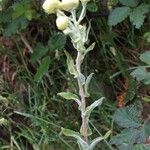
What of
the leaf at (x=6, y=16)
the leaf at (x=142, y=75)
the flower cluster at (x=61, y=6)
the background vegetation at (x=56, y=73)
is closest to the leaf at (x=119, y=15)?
the background vegetation at (x=56, y=73)

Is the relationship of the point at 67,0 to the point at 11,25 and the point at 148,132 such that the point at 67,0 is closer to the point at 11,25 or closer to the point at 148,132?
the point at 148,132

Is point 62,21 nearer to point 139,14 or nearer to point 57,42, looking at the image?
point 139,14

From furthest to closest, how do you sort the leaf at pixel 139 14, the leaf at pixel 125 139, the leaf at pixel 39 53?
the leaf at pixel 39 53 → the leaf at pixel 139 14 → the leaf at pixel 125 139

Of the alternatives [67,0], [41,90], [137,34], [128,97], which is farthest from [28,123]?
[67,0]

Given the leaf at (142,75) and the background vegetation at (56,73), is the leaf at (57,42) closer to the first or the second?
the background vegetation at (56,73)

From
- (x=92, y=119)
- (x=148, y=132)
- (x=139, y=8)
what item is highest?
(x=139, y=8)

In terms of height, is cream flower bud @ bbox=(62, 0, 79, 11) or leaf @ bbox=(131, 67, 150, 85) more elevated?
cream flower bud @ bbox=(62, 0, 79, 11)

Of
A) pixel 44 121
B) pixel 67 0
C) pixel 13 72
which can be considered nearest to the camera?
pixel 67 0

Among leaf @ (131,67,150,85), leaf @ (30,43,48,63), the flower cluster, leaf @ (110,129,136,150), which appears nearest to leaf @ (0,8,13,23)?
leaf @ (30,43,48,63)

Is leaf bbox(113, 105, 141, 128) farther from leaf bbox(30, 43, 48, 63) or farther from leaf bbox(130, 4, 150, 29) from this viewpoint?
leaf bbox(30, 43, 48, 63)
